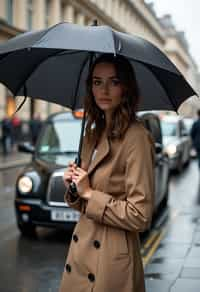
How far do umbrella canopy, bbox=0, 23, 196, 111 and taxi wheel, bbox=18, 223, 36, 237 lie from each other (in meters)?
4.18

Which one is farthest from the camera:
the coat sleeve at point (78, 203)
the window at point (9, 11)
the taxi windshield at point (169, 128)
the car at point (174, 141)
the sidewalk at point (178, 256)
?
the window at point (9, 11)

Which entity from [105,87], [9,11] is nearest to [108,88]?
[105,87]

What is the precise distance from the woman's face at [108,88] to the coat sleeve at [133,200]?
0.25 m

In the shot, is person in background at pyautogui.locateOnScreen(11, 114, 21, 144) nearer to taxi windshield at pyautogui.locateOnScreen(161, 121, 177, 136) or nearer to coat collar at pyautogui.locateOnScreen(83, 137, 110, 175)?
taxi windshield at pyautogui.locateOnScreen(161, 121, 177, 136)

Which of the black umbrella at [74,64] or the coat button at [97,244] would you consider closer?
the coat button at [97,244]

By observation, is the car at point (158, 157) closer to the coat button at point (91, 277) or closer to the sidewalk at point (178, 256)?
the sidewalk at point (178, 256)

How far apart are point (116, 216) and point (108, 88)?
2.04 ft

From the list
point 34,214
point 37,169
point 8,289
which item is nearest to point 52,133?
point 37,169

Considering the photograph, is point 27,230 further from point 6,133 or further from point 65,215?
point 6,133

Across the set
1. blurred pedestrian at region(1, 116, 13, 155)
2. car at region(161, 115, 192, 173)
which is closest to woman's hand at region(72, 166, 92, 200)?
car at region(161, 115, 192, 173)

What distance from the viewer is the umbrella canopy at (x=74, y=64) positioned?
2738mm

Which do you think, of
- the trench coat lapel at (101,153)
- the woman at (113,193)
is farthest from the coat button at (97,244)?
the trench coat lapel at (101,153)

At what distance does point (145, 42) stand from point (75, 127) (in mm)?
5944

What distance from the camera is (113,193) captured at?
2520mm
